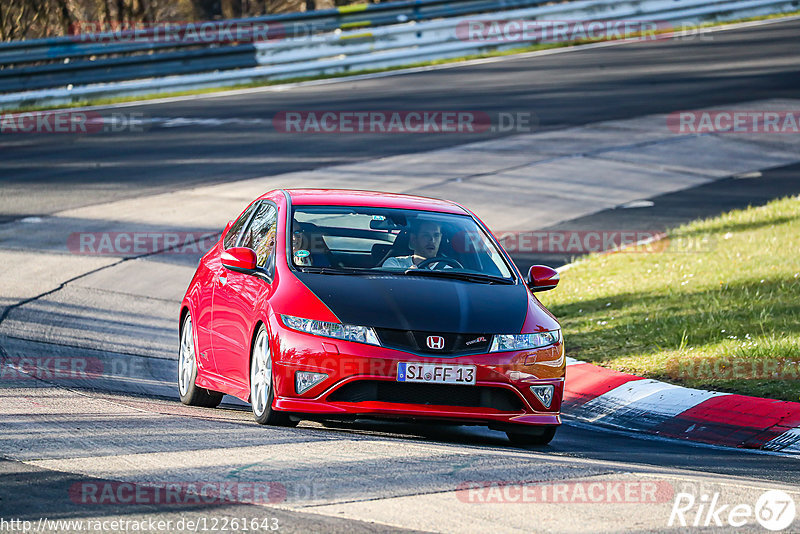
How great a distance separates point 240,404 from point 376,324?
2.52m

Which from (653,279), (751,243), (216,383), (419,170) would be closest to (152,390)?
(216,383)

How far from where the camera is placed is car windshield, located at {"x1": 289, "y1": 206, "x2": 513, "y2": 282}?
7.95m

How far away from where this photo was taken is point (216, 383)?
323 inches

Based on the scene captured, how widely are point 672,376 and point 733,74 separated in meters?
18.8

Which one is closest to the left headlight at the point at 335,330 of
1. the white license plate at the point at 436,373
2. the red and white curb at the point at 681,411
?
the white license plate at the point at 436,373

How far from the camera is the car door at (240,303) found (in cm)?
776

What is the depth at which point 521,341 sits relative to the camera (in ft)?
24.1

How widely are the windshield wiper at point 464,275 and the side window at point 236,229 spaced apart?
5.73 ft

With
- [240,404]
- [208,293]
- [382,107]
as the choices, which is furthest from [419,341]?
[382,107]

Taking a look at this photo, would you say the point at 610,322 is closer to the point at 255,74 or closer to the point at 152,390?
the point at 152,390

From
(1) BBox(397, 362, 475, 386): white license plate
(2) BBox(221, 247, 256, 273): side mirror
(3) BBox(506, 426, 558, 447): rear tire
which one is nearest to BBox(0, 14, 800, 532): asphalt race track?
(3) BBox(506, 426, 558, 447): rear tire

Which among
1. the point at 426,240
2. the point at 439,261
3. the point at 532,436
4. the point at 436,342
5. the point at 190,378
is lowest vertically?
the point at 532,436

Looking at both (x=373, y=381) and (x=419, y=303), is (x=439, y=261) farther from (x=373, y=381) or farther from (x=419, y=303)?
(x=373, y=381)

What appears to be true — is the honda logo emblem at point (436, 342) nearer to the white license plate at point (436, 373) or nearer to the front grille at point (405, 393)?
the white license plate at point (436, 373)
